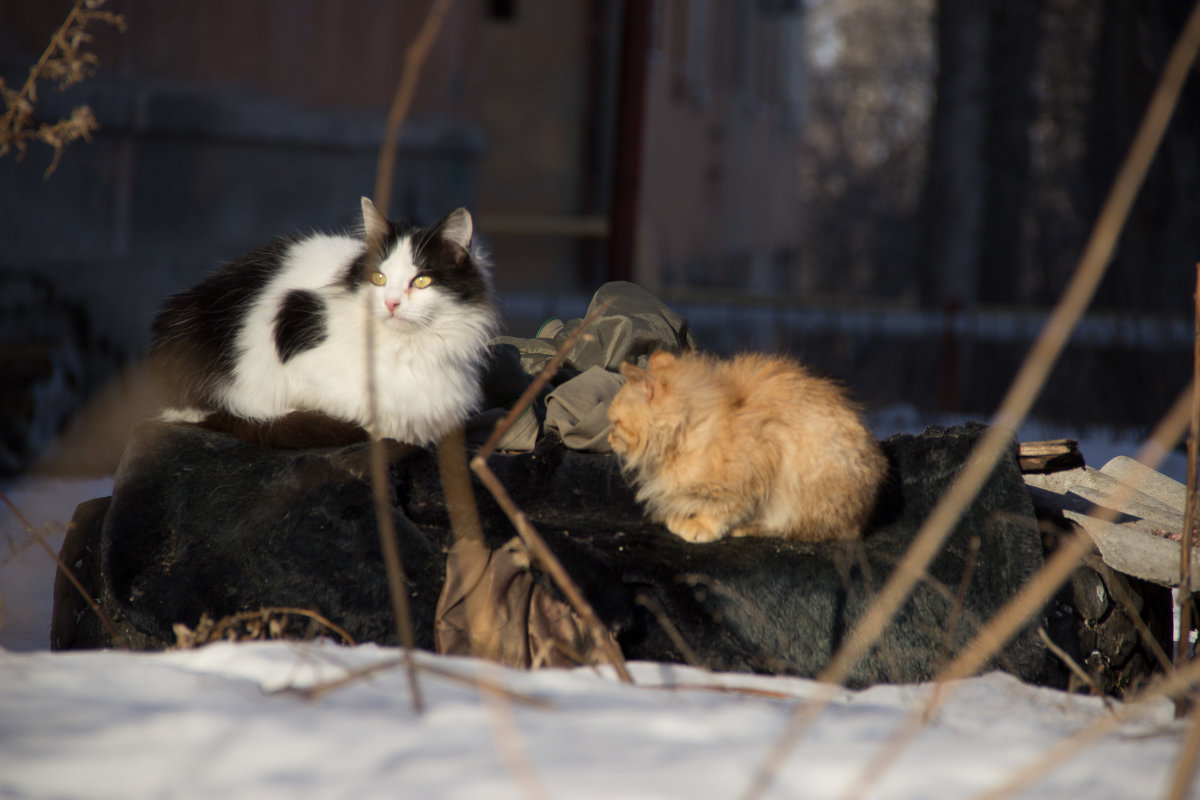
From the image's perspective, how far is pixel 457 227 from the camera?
2.72 m

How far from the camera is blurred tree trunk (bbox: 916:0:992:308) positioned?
10508mm

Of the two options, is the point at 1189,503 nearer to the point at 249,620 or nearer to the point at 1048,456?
the point at 1048,456

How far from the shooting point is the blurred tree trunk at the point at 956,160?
10508 millimetres

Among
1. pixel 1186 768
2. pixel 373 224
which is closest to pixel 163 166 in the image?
pixel 373 224

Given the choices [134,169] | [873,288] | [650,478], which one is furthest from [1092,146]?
[873,288]

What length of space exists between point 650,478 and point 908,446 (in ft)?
2.75

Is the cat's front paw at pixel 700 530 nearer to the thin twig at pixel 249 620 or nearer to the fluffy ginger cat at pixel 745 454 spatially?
the fluffy ginger cat at pixel 745 454

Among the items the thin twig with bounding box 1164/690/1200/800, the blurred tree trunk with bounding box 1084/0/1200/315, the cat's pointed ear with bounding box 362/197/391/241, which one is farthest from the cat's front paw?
the blurred tree trunk with bounding box 1084/0/1200/315

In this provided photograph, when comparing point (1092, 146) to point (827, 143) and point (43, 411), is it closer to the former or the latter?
point (43, 411)

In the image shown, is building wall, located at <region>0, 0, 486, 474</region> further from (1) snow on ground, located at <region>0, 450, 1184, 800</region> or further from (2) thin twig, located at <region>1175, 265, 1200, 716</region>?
(2) thin twig, located at <region>1175, 265, 1200, 716</region>

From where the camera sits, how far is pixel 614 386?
115 inches

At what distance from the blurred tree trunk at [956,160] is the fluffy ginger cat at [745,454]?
8556 millimetres

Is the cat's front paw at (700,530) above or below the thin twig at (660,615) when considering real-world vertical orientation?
above

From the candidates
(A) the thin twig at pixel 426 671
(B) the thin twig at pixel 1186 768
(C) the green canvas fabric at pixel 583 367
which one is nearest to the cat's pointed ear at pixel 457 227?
(C) the green canvas fabric at pixel 583 367
